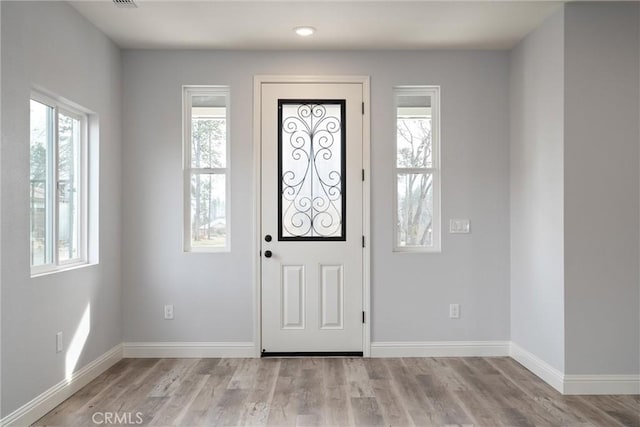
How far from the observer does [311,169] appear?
4.26m

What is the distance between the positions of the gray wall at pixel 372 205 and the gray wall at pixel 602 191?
0.94 meters

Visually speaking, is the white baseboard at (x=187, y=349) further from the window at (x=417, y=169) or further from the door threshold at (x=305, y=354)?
the window at (x=417, y=169)

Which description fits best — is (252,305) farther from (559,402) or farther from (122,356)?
(559,402)

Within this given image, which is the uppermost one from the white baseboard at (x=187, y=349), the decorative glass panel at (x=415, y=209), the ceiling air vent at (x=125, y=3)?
the ceiling air vent at (x=125, y=3)

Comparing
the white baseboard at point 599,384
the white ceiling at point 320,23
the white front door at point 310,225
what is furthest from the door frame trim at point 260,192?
the white baseboard at point 599,384

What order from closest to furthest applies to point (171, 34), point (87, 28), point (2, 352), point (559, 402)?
point (2, 352), point (559, 402), point (87, 28), point (171, 34)

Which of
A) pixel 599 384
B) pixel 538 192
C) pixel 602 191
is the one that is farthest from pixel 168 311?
pixel 602 191

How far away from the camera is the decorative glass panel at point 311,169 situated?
4258mm

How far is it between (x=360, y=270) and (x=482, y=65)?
80.7 inches

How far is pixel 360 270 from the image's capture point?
4246 millimetres

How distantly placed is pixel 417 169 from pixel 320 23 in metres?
1.48

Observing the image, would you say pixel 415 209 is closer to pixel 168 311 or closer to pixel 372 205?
pixel 372 205

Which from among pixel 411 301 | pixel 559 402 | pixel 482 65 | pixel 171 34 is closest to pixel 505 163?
pixel 482 65

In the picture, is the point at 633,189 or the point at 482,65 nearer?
the point at 633,189
